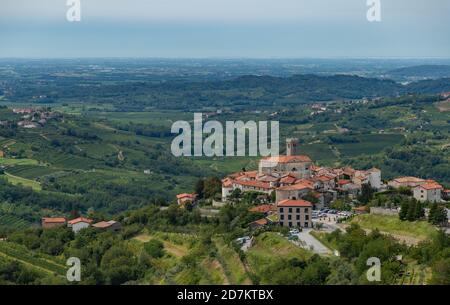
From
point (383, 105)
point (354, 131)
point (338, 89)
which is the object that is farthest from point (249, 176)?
point (338, 89)

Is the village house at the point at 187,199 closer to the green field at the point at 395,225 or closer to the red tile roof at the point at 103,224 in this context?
the red tile roof at the point at 103,224

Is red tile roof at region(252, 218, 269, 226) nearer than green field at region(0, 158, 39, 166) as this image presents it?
Yes

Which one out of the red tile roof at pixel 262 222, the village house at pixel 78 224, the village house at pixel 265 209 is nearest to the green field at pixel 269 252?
the red tile roof at pixel 262 222

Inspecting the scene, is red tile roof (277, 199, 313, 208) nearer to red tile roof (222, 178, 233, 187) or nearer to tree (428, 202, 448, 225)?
tree (428, 202, 448, 225)

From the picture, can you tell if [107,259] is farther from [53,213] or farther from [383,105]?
[383,105]

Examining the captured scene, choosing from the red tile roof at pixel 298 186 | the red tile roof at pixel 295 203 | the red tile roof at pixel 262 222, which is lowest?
the red tile roof at pixel 262 222

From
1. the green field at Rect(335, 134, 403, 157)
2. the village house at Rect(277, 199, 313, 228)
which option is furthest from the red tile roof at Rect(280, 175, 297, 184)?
the green field at Rect(335, 134, 403, 157)
